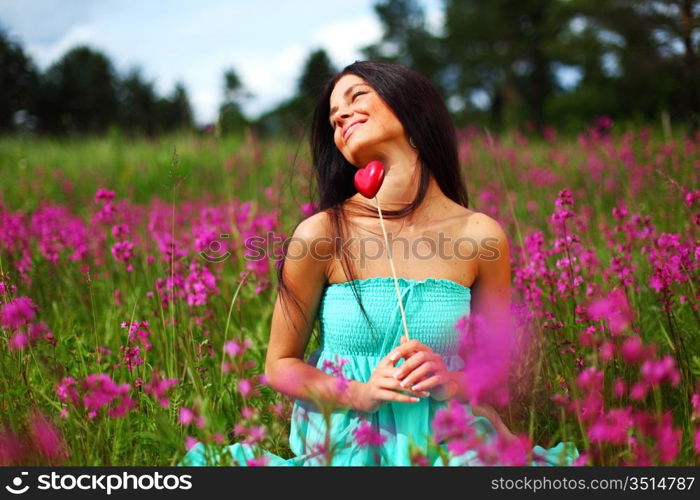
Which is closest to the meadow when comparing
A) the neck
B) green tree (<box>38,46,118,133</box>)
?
the neck

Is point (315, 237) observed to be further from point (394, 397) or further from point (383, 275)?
point (394, 397)

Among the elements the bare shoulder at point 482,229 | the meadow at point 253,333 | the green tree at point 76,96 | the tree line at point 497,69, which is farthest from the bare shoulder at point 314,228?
the green tree at point 76,96

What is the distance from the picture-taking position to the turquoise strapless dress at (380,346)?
6.45 feet

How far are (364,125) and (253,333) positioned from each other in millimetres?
1340

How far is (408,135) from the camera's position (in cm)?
233

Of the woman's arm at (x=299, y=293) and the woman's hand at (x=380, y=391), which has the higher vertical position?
the woman's arm at (x=299, y=293)

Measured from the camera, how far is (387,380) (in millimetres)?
1826

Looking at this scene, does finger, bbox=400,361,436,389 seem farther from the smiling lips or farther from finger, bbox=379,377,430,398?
the smiling lips

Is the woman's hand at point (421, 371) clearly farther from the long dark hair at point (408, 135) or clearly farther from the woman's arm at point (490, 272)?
the woman's arm at point (490, 272)

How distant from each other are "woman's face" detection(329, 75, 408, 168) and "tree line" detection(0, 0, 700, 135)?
419 inches

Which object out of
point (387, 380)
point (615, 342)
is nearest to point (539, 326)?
point (615, 342)

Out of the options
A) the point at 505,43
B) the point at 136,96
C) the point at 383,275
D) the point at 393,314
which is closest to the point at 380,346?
the point at 393,314

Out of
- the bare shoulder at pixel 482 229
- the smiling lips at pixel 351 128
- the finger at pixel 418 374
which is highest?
the smiling lips at pixel 351 128
